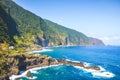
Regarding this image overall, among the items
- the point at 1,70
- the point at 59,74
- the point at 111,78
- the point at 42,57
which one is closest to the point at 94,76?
the point at 111,78

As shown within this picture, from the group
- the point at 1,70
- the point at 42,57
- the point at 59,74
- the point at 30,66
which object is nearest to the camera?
the point at 1,70

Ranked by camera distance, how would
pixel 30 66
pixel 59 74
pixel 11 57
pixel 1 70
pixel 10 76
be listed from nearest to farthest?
pixel 1 70, pixel 10 76, pixel 11 57, pixel 59 74, pixel 30 66

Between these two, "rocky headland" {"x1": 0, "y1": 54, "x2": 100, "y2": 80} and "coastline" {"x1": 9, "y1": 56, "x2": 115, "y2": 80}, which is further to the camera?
"coastline" {"x1": 9, "y1": 56, "x2": 115, "y2": 80}

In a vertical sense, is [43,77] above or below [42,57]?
below

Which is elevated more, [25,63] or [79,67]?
[25,63]

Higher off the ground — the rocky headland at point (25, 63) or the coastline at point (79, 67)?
the rocky headland at point (25, 63)

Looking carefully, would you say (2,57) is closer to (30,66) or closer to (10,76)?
(10,76)

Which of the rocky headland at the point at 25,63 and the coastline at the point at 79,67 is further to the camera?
the coastline at the point at 79,67

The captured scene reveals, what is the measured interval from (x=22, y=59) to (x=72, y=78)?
3340 cm

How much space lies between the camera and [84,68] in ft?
462

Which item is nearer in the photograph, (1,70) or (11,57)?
(1,70)

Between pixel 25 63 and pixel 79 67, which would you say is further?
pixel 79 67

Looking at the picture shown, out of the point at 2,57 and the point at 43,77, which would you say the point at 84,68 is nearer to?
the point at 43,77

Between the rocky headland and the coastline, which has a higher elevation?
the rocky headland
